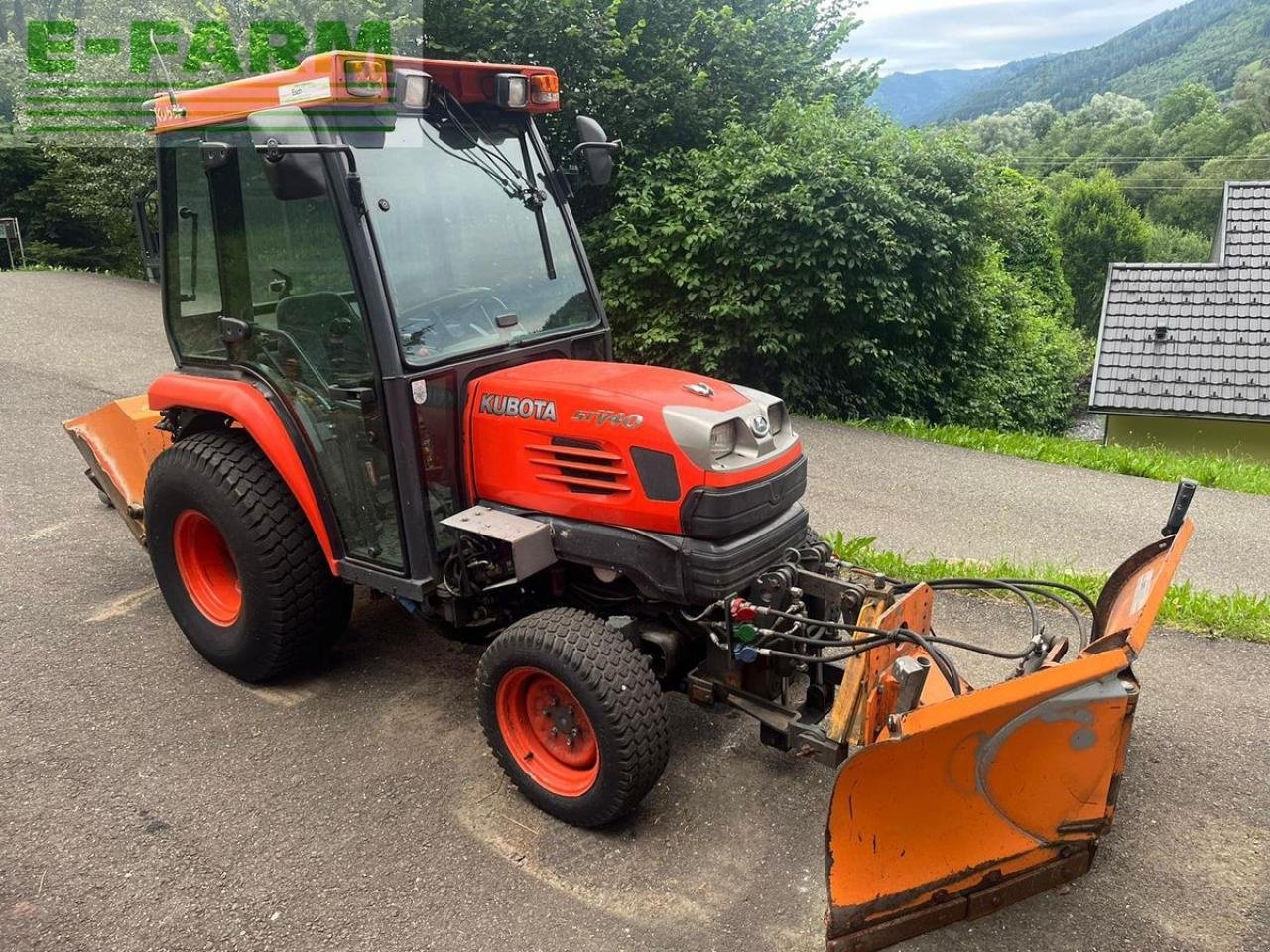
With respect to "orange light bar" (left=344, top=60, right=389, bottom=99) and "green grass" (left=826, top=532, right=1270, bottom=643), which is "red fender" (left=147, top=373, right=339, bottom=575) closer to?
"orange light bar" (left=344, top=60, right=389, bottom=99)

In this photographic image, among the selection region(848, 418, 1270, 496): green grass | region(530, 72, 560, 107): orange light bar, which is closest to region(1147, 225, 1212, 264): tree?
region(848, 418, 1270, 496): green grass

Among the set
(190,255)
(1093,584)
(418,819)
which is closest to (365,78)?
(190,255)

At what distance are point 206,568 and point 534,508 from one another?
1807 mm

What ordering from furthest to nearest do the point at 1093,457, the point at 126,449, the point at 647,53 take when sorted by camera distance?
the point at 647,53 < the point at 1093,457 < the point at 126,449

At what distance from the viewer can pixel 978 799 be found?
2666 mm

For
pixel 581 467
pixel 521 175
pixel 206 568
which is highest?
pixel 521 175

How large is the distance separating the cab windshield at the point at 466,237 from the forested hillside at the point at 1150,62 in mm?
110507

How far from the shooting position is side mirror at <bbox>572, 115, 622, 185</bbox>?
13.0ft

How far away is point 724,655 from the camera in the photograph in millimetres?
3254

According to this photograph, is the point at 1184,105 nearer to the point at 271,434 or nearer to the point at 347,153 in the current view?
the point at 347,153

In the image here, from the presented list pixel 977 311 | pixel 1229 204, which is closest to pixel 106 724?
pixel 977 311

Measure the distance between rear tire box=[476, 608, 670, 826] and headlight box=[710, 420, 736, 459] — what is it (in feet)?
2.27

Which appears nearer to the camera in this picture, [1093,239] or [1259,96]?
[1093,239]

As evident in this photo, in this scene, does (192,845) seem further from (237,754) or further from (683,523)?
(683,523)
